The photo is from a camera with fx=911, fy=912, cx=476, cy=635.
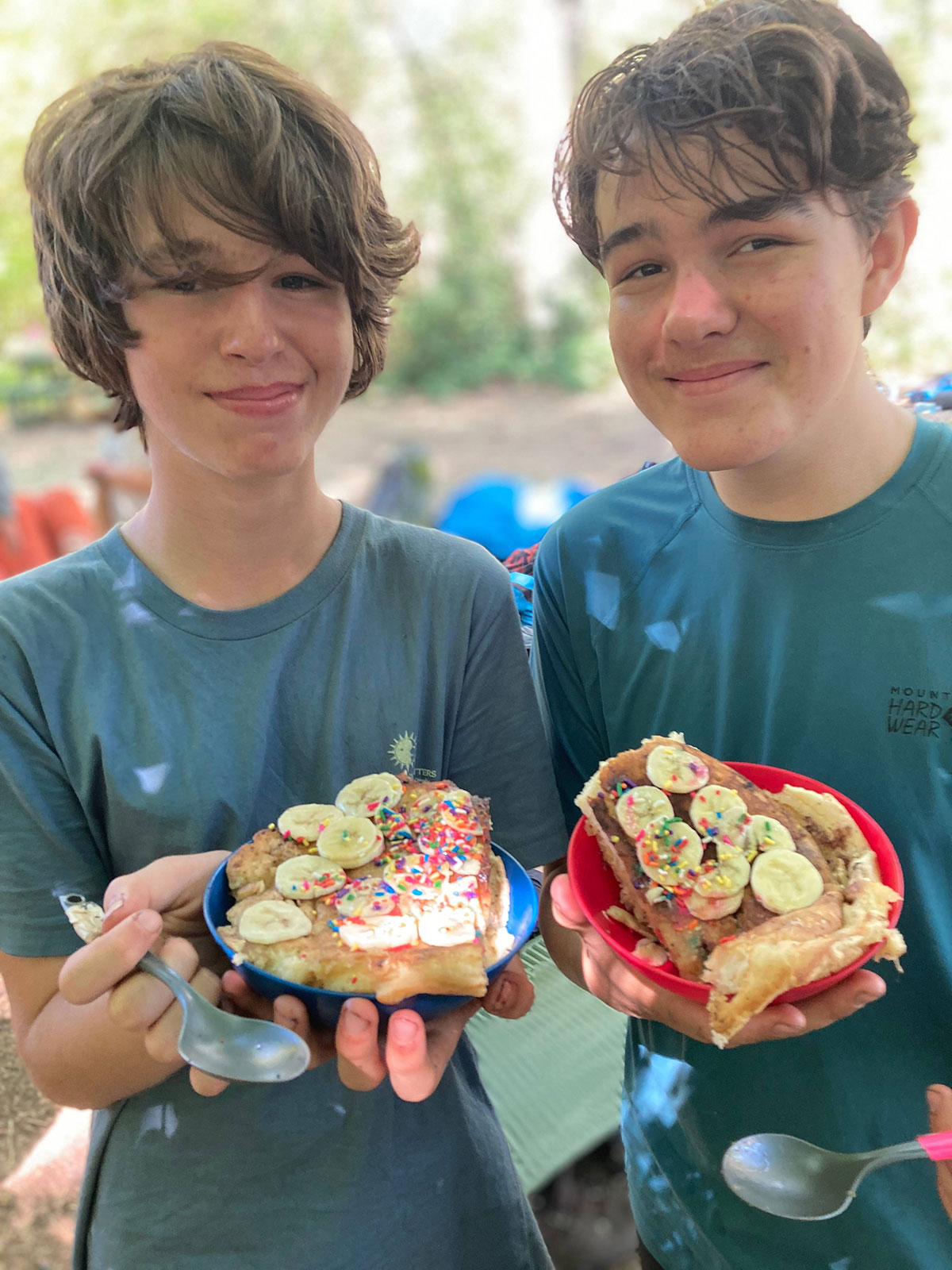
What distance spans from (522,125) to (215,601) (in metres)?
16.4

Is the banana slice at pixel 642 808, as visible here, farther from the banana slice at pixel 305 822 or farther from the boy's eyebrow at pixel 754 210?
the boy's eyebrow at pixel 754 210

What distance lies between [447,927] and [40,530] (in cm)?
616

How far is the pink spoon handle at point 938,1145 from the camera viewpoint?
3.71ft

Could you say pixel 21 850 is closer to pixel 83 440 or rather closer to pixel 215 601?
pixel 215 601

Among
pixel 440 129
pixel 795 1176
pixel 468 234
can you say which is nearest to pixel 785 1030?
pixel 795 1176

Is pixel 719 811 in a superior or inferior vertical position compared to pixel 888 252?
inferior

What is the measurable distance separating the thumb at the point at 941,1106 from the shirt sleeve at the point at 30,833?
124cm

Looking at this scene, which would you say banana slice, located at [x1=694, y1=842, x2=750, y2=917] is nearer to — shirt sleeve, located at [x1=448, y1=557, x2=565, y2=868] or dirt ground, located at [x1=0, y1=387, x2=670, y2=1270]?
shirt sleeve, located at [x1=448, y1=557, x2=565, y2=868]

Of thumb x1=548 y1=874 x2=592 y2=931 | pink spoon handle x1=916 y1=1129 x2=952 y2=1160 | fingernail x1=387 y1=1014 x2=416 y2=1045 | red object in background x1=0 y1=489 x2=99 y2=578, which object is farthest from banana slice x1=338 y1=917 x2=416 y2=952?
red object in background x1=0 y1=489 x2=99 y2=578


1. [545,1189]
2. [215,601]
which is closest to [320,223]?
[215,601]

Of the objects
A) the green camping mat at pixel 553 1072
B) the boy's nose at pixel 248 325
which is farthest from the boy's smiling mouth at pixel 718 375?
the green camping mat at pixel 553 1072

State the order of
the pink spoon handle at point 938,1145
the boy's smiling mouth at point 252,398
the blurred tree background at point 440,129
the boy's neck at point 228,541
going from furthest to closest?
1. the blurred tree background at point 440,129
2. the boy's neck at point 228,541
3. the boy's smiling mouth at point 252,398
4. the pink spoon handle at point 938,1145

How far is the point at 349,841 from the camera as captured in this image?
1.41 metres

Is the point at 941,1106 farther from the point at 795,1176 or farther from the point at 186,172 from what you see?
the point at 186,172
